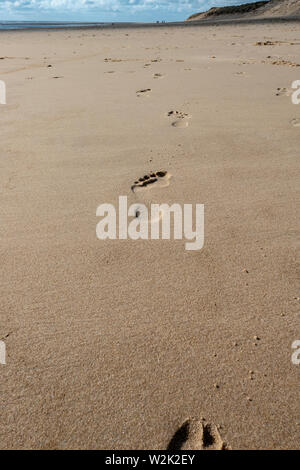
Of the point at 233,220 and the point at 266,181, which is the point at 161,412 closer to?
the point at 233,220

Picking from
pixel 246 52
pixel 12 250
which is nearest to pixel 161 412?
pixel 12 250

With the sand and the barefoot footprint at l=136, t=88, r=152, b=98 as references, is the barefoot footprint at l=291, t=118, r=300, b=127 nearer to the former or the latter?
the sand

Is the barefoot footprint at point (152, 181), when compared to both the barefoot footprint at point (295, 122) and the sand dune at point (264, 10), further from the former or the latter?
the sand dune at point (264, 10)

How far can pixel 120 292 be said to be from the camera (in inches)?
48.4

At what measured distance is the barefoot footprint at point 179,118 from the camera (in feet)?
9.04

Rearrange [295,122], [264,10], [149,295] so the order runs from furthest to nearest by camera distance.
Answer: [264,10] < [295,122] < [149,295]

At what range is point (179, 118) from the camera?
9.46 feet

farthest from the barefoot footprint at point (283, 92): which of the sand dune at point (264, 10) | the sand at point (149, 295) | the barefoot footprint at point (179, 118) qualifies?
the sand dune at point (264, 10)

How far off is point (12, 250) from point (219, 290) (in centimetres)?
87

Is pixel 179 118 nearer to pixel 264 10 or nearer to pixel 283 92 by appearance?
pixel 283 92

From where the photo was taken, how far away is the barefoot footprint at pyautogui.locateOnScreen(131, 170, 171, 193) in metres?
1.88

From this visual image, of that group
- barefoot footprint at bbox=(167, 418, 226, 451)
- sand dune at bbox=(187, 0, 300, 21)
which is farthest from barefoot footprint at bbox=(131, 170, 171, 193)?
sand dune at bbox=(187, 0, 300, 21)

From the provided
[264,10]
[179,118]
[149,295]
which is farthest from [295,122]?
[264,10]

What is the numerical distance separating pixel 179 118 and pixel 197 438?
2525mm
